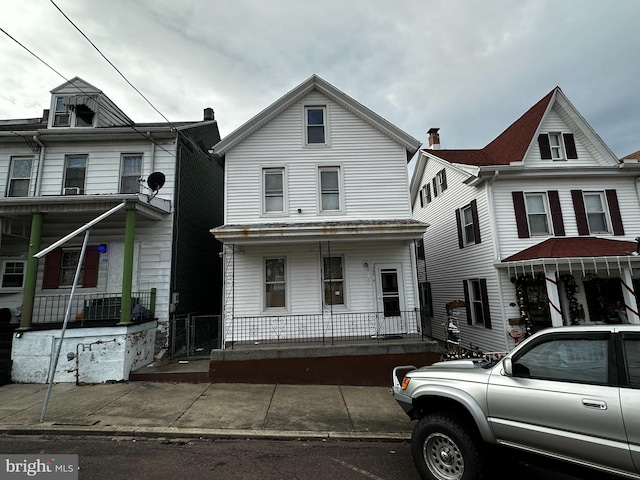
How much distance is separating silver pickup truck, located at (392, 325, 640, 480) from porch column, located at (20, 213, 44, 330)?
31.7 ft

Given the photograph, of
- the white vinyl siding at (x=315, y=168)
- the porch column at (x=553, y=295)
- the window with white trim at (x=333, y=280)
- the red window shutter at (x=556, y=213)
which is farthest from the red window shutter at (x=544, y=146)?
the window with white trim at (x=333, y=280)

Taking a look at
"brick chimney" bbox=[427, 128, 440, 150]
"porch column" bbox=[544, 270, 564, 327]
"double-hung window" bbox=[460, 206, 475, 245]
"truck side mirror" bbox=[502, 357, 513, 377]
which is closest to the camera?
"truck side mirror" bbox=[502, 357, 513, 377]

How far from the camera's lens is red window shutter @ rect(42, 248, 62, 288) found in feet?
32.7

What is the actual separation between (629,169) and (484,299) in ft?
22.1

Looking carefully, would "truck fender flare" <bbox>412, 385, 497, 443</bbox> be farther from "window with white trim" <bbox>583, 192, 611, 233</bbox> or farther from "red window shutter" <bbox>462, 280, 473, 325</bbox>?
"window with white trim" <bbox>583, 192, 611, 233</bbox>

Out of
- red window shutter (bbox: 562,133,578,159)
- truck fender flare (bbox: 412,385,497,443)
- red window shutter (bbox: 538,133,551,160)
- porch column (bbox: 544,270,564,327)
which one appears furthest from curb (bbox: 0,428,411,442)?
red window shutter (bbox: 562,133,578,159)

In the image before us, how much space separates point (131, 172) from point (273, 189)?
4938 millimetres

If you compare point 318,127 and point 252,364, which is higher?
point 318,127

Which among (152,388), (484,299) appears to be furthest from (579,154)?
(152,388)

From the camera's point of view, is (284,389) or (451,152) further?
(451,152)

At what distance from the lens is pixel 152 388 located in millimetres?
7340

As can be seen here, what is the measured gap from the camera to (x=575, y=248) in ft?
32.0

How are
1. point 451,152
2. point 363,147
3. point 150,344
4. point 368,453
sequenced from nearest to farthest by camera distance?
1. point 368,453
2. point 150,344
3. point 363,147
4. point 451,152

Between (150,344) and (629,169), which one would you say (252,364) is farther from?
(629,169)
